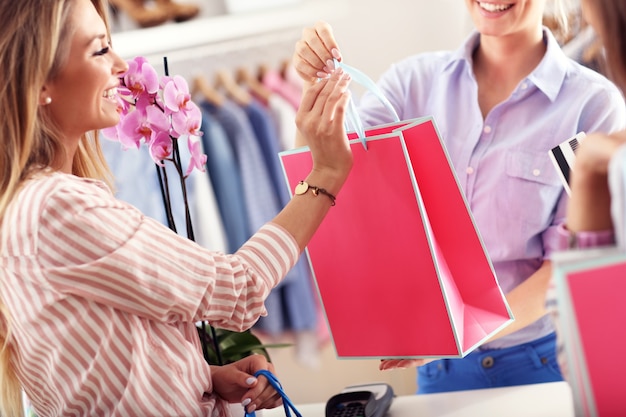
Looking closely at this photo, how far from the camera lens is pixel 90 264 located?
0.92m

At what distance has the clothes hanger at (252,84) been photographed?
102 inches

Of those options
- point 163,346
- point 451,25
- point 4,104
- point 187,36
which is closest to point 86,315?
point 163,346

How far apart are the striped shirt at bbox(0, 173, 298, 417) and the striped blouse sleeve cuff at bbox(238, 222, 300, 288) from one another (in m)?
0.03

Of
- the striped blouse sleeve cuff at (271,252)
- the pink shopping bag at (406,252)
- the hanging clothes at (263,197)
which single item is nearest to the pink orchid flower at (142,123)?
the pink shopping bag at (406,252)

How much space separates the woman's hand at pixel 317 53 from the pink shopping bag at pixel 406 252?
0.14 metres

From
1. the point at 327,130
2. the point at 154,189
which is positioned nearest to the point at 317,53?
the point at 327,130

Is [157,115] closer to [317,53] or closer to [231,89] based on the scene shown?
[317,53]

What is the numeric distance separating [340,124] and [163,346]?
41 cm

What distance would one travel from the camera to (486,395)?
1.37 meters

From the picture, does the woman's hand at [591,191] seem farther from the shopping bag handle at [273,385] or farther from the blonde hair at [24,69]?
the blonde hair at [24,69]

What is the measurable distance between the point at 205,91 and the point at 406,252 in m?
1.50

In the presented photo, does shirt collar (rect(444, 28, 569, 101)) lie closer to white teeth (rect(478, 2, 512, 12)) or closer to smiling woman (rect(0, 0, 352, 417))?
white teeth (rect(478, 2, 512, 12))

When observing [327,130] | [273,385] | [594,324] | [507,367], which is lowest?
[507,367]

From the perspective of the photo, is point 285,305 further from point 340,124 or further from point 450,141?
point 340,124
